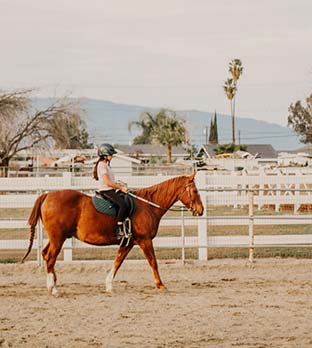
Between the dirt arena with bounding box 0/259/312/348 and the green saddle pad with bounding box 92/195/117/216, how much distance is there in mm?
1166

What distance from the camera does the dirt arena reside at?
874 cm

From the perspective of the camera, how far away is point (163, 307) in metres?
10.9

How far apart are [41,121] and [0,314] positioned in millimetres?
50761

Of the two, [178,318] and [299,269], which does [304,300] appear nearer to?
[178,318]

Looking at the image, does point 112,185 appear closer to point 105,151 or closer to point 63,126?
point 105,151

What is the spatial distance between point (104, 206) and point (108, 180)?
0.45 metres

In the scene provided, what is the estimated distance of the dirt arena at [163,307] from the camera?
344 inches

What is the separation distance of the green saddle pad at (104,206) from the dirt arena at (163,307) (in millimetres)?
1166

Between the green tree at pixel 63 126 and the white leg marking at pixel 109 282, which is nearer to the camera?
the white leg marking at pixel 109 282

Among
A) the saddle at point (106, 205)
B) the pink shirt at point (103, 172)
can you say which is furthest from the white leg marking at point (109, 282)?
the pink shirt at point (103, 172)

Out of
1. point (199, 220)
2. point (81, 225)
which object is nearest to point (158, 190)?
point (81, 225)

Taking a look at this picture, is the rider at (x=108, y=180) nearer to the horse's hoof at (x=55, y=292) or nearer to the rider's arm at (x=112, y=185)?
the rider's arm at (x=112, y=185)

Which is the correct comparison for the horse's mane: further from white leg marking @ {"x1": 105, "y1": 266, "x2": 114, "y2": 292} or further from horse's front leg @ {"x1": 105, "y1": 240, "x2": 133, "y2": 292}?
white leg marking @ {"x1": 105, "y1": 266, "x2": 114, "y2": 292}

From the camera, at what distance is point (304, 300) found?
11508 mm
